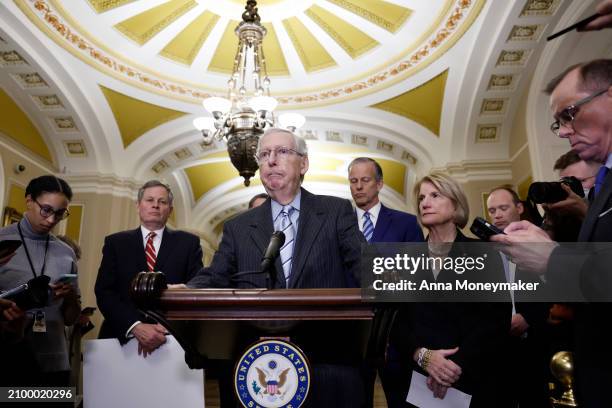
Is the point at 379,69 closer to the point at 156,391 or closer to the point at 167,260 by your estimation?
the point at 167,260

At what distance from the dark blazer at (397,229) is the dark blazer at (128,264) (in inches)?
39.8

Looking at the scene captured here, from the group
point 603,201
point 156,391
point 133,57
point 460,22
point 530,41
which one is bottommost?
point 156,391

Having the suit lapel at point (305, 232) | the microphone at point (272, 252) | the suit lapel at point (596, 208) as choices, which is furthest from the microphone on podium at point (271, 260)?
the suit lapel at point (596, 208)

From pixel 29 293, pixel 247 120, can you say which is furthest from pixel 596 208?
pixel 247 120

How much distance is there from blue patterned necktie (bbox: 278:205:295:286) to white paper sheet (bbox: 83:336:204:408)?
0.41 metres

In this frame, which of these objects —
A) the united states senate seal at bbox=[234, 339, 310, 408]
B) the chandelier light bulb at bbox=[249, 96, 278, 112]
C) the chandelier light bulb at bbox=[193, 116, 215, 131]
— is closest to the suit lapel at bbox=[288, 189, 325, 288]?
the united states senate seal at bbox=[234, 339, 310, 408]

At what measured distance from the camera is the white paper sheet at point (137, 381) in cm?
145

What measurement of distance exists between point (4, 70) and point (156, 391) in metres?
6.41

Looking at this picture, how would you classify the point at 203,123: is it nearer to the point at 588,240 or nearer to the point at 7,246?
the point at 7,246

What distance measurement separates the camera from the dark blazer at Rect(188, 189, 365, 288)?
1474mm

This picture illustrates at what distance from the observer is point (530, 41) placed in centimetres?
564

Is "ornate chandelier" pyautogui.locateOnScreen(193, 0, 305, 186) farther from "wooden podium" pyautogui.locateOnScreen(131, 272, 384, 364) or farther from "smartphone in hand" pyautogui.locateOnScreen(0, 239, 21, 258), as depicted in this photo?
"wooden podium" pyautogui.locateOnScreen(131, 272, 384, 364)

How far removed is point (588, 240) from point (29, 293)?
1.87 metres

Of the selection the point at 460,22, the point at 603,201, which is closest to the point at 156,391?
the point at 603,201
